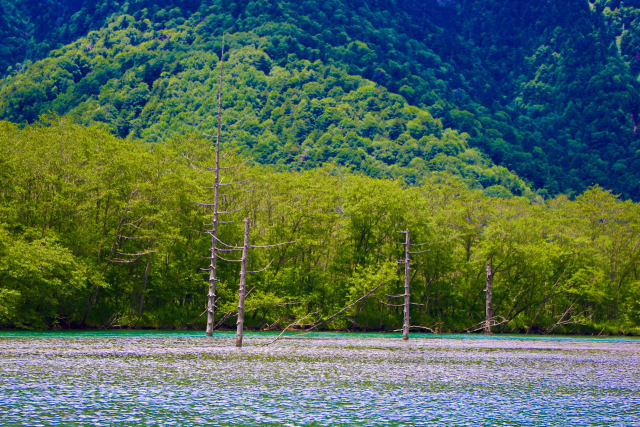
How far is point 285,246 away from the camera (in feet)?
237

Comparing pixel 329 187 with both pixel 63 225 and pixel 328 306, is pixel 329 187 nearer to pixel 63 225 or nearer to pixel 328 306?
pixel 328 306

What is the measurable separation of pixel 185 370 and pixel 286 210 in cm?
4857

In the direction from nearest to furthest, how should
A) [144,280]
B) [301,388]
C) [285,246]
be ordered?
[301,388]
[144,280]
[285,246]

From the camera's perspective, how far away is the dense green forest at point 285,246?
186 feet

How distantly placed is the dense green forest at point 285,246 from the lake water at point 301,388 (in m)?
22.7

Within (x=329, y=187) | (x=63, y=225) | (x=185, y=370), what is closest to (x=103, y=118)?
(x=329, y=187)

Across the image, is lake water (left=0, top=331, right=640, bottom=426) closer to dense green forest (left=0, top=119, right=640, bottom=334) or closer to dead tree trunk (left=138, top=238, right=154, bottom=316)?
dense green forest (left=0, top=119, right=640, bottom=334)

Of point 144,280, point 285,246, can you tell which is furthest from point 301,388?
point 285,246

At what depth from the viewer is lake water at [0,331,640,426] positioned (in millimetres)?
16594

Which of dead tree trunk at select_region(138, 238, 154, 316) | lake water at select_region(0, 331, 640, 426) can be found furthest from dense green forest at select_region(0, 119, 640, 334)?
lake water at select_region(0, 331, 640, 426)

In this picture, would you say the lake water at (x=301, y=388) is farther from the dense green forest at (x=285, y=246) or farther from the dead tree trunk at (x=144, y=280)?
the dead tree trunk at (x=144, y=280)

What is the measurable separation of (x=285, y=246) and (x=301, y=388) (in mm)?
50721

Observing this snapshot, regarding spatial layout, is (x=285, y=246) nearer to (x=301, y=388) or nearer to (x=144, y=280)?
(x=144, y=280)

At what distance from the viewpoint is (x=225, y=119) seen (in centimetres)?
15838
